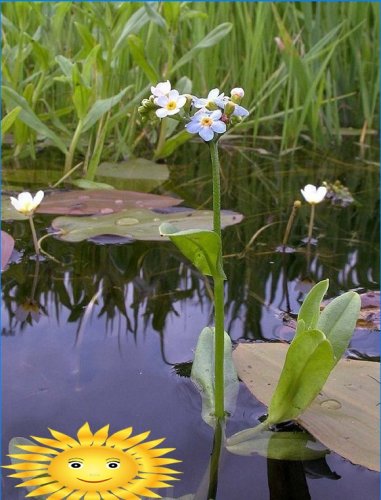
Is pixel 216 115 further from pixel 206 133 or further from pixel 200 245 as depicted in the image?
pixel 200 245

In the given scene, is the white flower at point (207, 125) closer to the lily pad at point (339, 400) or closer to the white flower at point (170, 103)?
the white flower at point (170, 103)

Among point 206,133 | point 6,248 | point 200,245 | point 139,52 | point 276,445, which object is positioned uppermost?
point 139,52

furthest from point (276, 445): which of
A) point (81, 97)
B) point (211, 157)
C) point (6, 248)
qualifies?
point (81, 97)

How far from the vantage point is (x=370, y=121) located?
251 centimetres

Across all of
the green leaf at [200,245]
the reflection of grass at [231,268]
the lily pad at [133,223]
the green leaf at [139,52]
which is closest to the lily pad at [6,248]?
the reflection of grass at [231,268]

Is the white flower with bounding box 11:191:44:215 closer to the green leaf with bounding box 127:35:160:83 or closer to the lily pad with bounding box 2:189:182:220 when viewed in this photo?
the lily pad with bounding box 2:189:182:220

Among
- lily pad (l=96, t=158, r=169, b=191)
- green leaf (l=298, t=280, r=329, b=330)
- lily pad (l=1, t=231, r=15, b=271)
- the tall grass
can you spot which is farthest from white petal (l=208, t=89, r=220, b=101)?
lily pad (l=96, t=158, r=169, b=191)

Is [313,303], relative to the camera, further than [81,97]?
No

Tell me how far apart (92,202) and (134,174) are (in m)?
0.33

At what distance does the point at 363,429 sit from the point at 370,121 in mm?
1908

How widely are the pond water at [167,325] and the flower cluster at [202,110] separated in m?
0.31

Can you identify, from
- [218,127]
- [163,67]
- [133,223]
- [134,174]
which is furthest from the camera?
[163,67]

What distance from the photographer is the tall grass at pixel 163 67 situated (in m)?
1.76

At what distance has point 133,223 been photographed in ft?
4.65
